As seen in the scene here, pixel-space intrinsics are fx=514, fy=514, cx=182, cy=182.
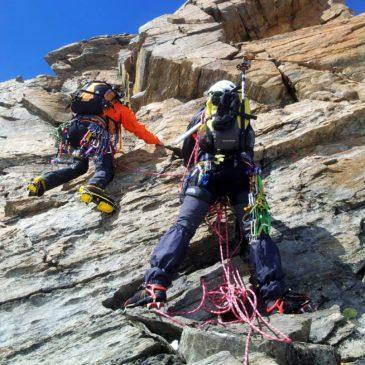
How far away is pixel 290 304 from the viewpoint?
6.58 m

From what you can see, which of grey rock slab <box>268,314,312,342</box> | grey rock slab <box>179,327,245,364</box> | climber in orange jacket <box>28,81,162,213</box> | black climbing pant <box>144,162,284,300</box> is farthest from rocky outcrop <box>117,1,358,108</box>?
grey rock slab <box>179,327,245,364</box>

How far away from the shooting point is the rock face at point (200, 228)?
6270mm

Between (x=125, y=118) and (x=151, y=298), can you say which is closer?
(x=151, y=298)

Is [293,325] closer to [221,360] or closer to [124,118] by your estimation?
[221,360]

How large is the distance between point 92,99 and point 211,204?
4602mm

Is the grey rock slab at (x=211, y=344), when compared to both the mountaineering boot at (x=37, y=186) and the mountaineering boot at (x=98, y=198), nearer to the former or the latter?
the mountaineering boot at (x=98, y=198)

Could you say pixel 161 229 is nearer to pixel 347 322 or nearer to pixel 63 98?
pixel 347 322

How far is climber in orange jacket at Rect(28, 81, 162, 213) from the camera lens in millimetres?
10711

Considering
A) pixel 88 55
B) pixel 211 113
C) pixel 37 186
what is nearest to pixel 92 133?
pixel 37 186

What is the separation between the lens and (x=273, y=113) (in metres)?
12.1

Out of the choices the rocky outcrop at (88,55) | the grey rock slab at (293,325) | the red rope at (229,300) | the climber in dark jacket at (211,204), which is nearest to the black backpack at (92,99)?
the climber in dark jacket at (211,204)

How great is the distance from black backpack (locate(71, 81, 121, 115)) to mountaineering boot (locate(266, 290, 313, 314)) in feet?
20.6

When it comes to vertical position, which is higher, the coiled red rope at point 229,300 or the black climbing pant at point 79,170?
the black climbing pant at point 79,170

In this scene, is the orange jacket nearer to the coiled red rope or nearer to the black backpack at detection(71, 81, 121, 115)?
the black backpack at detection(71, 81, 121, 115)
